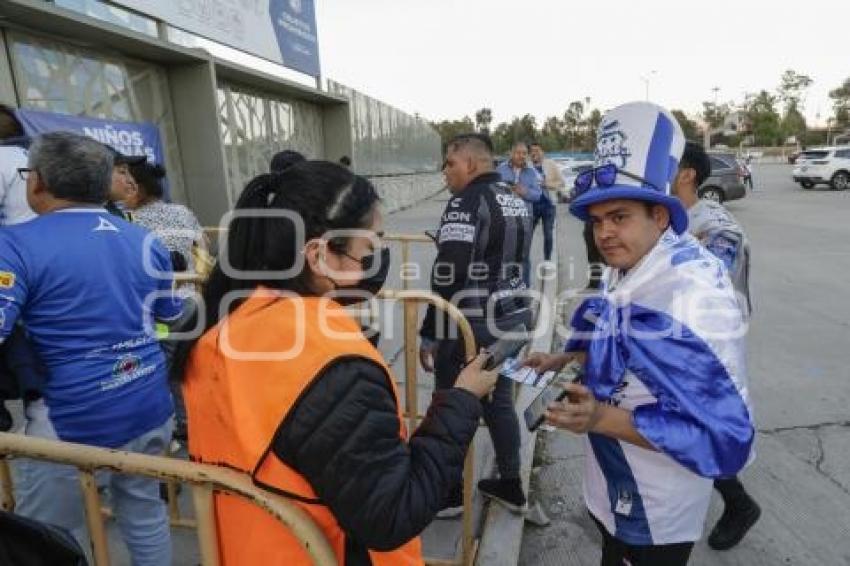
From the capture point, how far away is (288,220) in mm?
1185

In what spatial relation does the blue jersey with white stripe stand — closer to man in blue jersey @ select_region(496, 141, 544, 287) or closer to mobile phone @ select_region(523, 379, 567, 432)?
mobile phone @ select_region(523, 379, 567, 432)

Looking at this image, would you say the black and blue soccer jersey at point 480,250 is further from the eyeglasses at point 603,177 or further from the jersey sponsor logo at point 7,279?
the jersey sponsor logo at point 7,279

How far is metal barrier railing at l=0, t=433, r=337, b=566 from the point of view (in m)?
1.03

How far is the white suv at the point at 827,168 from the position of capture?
72.3ft

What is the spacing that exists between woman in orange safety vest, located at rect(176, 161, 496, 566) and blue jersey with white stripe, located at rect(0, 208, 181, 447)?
889mm

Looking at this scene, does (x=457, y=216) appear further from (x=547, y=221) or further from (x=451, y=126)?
(x=451, y=126)

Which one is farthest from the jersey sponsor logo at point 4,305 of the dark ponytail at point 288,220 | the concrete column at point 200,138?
the concrete column at point 200,138

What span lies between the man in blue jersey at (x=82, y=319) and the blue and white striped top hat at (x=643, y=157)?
1.63 metres

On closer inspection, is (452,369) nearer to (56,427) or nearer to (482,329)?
(482,329)

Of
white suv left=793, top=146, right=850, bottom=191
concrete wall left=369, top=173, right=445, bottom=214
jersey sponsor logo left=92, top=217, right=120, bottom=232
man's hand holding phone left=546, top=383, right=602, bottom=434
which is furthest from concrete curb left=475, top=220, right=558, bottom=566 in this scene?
white suv left=793, top=146, right=850, bottom=191

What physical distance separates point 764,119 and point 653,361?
88629 mm

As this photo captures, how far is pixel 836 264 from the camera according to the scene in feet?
29.9

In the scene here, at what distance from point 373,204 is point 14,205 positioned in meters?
3.01

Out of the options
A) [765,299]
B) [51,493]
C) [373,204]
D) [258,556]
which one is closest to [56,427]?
[51,493]
